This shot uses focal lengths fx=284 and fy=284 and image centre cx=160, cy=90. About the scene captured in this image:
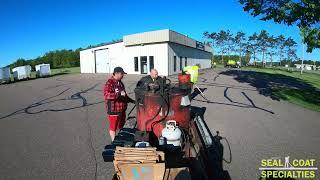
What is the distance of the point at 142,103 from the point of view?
6113mm

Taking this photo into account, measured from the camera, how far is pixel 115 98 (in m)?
6.04

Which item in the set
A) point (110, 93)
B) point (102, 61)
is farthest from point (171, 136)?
point (102, 61)

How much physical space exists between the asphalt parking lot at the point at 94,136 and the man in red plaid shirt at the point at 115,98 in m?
0.88

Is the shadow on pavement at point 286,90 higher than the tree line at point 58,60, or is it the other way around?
the tree line at point 58,60

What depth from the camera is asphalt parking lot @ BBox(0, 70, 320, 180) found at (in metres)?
5.54

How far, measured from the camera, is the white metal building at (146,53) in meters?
30.7

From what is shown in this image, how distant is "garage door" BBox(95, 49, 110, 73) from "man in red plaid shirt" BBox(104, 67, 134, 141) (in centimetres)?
3323

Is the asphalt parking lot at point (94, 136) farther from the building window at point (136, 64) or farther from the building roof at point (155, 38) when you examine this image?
the building window at point (136, 64)

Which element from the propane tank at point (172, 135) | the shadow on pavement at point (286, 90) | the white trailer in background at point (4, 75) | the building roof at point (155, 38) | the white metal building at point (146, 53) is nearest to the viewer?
the propane tank at point (172, 135)

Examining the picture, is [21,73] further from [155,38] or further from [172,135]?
[172,135]

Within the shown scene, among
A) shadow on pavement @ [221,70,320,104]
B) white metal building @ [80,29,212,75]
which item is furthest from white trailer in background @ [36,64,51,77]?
shadow on pavement @ [221,70,320,104]

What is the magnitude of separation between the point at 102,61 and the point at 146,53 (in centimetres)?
1020

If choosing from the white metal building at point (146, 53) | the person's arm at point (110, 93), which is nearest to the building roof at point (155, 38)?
the white metal building at point (146, 53)

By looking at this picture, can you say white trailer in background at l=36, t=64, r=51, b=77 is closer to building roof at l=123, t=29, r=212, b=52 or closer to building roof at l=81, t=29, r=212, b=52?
building roof at l=81, t=29, r=212, b=52
